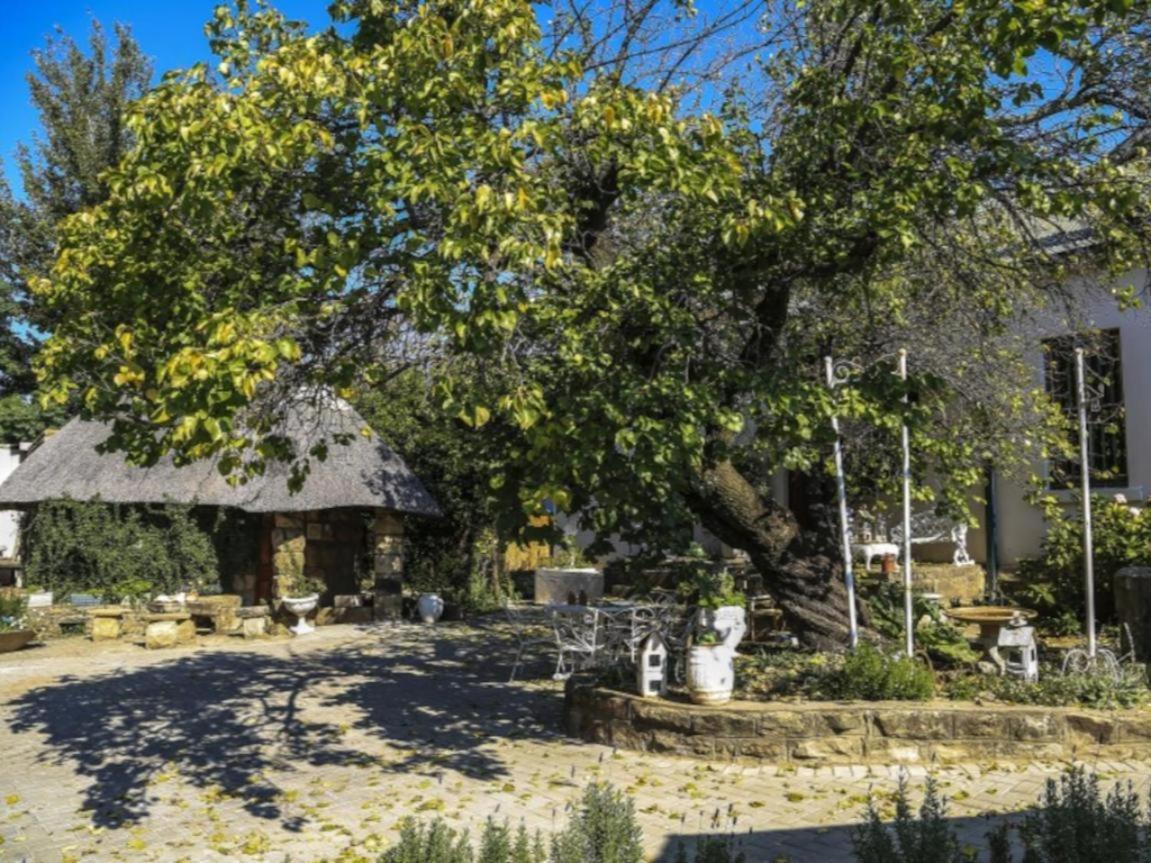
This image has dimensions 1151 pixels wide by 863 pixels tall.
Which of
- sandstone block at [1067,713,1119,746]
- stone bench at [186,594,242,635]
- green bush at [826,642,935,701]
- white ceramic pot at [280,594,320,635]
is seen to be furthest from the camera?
white ceramic pot at [280,594,320,635]

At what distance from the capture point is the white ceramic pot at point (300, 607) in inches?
616

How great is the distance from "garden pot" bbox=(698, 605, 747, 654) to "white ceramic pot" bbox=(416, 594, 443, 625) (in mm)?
9764

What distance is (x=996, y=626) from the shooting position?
8094 mm

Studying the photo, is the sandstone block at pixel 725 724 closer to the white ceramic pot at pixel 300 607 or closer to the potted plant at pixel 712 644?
the potted plant at pixel 712 644

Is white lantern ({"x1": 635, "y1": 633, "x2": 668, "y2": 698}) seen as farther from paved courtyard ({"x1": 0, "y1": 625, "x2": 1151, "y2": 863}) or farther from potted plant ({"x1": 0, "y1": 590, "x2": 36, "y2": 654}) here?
potted plant ({"x1": 0, "y1": 590, "x2": 36, "y2": 654})

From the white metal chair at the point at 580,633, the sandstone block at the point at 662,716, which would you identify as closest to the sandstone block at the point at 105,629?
the white metal chair at the point at 580,633

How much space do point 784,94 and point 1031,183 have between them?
94.4 inches

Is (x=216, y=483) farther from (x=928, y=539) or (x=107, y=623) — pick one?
(x=928, y=539)

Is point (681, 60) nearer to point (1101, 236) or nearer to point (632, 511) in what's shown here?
point (1101, 236)

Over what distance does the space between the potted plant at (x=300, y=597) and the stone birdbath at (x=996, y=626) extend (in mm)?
10230

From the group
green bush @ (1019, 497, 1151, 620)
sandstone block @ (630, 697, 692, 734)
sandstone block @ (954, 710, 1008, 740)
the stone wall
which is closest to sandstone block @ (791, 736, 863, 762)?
the stone wall

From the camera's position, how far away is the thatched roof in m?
16.4

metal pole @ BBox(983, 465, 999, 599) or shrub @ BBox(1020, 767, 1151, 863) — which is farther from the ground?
metal pole @ BBox(983, 465, 999, 599)

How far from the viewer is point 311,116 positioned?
22.9ft
